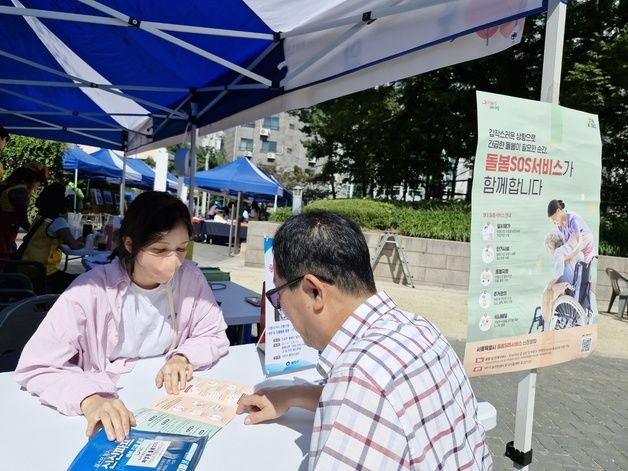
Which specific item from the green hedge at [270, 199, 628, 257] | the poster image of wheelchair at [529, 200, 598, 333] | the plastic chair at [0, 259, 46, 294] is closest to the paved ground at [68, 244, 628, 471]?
the poster image of wheelchair at [529, 200, 598, 333]

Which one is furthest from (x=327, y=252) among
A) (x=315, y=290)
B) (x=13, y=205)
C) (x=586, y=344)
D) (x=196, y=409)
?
(x=13, y=205)

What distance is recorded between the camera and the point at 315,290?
1113 millimetres

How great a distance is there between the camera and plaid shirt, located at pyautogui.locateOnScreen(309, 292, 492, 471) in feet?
2.85

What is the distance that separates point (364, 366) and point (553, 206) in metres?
1.45

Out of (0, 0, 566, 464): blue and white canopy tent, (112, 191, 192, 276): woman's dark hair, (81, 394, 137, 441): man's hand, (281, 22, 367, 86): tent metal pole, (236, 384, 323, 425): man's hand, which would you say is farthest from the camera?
(281, 22, 367, 86): tent metal pole

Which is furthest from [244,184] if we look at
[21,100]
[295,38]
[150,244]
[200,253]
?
[150,244]

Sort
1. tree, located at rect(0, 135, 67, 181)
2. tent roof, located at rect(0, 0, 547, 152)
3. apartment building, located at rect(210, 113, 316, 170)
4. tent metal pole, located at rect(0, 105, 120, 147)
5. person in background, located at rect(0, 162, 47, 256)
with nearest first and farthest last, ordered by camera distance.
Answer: tent roof, located at rect(0, 0, 547, 152)
person in background, located at rect(0, 162, 47, 256)
tent metal pole, located at rect(0, 105, 120, 147)
tree, located at rect(0, 135, 67, 181)
apartment building, located at rect(210, 113, 316, 170)

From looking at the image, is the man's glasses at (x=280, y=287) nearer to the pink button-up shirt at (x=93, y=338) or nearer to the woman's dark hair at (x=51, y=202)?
the pink button-up shirt at (x=93, y=338)

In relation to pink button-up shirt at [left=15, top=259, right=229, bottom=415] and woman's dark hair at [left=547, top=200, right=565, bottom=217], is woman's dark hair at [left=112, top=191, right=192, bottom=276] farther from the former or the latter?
woman's dark hair at [left=547, top=200, right=565, bottom=217]

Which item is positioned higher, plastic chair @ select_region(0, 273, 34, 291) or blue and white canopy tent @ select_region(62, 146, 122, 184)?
blue and white canopy tent @ select_region(62, 146, 122, 184)

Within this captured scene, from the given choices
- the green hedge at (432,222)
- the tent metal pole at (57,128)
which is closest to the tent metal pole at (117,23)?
the tent metal pole at (57,128)

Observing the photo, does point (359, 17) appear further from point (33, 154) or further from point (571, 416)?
point (33, 154)

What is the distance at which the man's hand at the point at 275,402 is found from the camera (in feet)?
4.59

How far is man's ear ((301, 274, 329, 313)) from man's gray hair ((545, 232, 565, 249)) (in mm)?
1279
